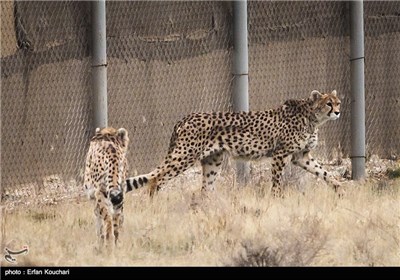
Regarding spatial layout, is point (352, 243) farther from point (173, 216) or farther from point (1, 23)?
point (1, 23)

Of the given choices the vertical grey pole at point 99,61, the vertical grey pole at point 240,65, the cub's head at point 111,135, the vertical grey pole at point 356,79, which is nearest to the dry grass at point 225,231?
the cub's head at point 111,135

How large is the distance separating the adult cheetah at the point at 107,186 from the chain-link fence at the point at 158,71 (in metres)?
1.93

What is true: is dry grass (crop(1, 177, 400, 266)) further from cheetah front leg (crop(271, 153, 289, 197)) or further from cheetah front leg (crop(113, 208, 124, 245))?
cheetah front leg (crop(271, 153, 289, 197))

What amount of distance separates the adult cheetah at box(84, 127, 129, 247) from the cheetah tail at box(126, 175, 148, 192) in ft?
3.04

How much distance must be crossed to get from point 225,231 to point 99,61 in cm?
280

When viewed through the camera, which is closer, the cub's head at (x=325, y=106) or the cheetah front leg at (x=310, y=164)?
the cheetah front leg at (x=310, y=164)

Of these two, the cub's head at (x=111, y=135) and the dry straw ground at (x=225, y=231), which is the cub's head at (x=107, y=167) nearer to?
the cub's head at (x=111, y=135)

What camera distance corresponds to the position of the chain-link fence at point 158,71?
10.6m

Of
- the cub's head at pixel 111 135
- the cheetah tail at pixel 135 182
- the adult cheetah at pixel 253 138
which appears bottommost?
the cheetah tail at pixel 135 182

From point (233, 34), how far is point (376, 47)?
190 cm

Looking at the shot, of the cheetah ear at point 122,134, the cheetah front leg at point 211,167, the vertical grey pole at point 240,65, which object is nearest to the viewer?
the cheetah ear at point 122,134

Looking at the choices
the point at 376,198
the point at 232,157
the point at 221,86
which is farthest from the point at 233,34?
the point at 376,198

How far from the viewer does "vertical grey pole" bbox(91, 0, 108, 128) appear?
1070cm

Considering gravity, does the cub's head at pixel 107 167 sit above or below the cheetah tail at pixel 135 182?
above
